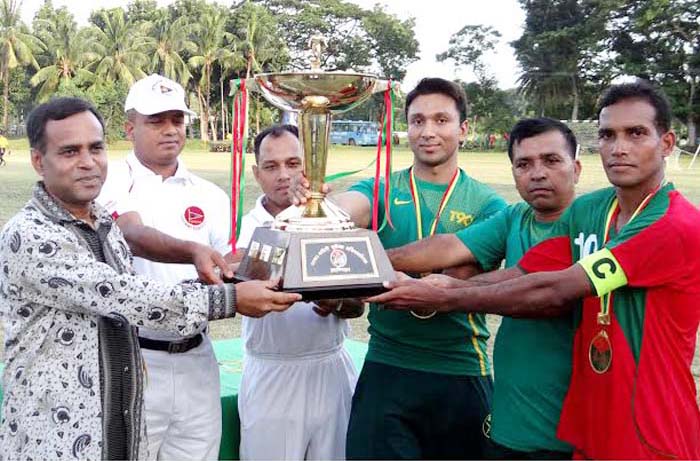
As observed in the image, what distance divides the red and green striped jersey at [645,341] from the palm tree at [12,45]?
45532 millimetres

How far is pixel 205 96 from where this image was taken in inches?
1897

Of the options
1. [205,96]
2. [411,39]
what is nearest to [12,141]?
[205,96]

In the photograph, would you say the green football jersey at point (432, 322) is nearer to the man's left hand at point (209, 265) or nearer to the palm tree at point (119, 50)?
the man's left hand at point (209, 265)

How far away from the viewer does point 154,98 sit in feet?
11.4

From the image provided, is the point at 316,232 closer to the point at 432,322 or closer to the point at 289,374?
the point at 432,322

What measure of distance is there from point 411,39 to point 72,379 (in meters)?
54.0

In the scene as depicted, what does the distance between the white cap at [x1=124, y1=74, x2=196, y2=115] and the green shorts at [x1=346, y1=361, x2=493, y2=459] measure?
5.09 ft

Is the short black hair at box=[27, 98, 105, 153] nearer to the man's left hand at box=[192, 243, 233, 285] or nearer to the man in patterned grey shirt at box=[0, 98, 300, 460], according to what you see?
the man in patterned grey shirt at box=[0, 98, 300, 460]

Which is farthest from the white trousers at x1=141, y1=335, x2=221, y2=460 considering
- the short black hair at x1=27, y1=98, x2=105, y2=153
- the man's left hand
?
the short black hair at x1=27, y1=98, x2=105, y2=153

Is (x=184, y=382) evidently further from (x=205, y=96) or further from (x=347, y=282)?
(x=205, y=96)

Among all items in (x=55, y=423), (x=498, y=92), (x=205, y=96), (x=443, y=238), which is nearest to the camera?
(x=55, y=423)

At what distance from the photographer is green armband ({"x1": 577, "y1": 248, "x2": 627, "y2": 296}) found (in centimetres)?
244

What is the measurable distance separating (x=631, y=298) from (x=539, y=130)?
83 cm

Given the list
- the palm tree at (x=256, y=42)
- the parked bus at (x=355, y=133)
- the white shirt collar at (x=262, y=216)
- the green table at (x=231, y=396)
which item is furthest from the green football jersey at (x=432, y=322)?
the parked bus at (x=355, y=133)
